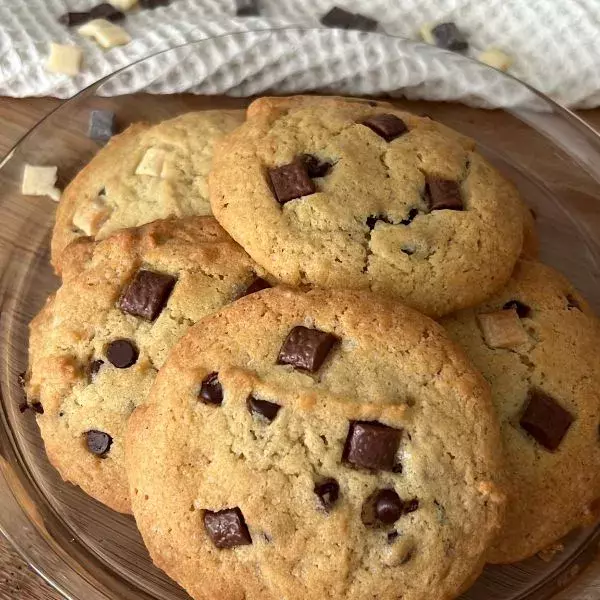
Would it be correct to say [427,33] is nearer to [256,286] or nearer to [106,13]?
[106,13]

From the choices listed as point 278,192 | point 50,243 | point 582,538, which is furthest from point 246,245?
point 582,538

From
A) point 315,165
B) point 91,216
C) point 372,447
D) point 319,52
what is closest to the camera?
point 372,447

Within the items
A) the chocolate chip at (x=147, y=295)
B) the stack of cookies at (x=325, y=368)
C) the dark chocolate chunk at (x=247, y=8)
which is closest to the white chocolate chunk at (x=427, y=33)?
the dark chocolate chunk at (x=247, y=8)

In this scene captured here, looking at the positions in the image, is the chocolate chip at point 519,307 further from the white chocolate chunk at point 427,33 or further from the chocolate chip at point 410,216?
the white chocolate chunk at point 427,33

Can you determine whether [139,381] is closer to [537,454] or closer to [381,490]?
[381,490]

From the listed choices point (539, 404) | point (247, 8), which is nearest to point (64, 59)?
point (247, 8)

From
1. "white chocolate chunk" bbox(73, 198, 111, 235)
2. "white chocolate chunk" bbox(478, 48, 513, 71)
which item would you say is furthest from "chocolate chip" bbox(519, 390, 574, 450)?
"white chocolate chunk" bbox(478, 48, 513, 71)
